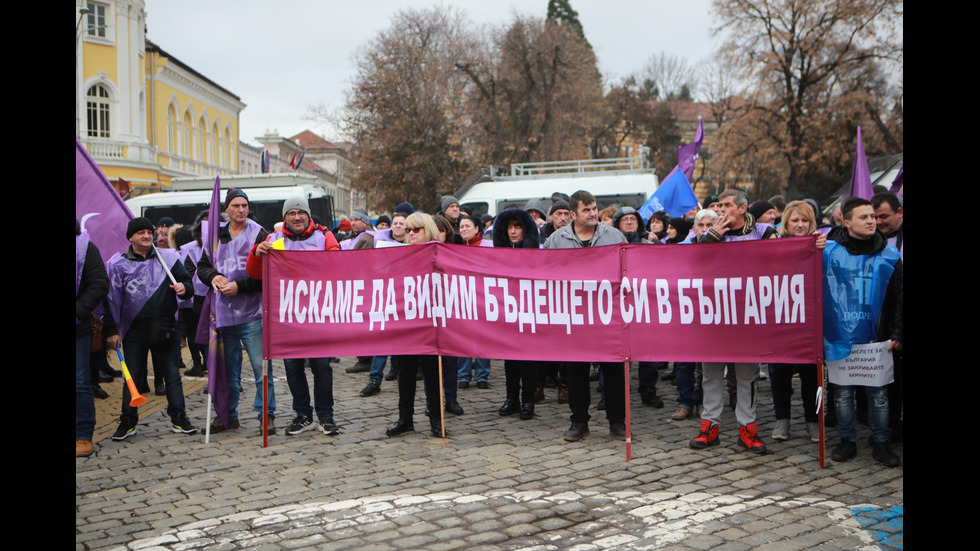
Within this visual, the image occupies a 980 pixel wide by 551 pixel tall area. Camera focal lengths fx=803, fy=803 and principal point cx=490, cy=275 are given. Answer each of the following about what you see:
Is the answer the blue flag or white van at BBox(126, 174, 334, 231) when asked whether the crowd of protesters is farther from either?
white van at BBox(126, 174, 334, 231)

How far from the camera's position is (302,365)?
721 centimetres

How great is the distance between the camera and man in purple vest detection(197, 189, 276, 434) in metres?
7.20

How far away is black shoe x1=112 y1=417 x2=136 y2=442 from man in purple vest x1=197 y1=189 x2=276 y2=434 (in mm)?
692

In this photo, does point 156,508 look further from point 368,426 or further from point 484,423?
point 484,423

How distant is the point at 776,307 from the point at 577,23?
72.6 m

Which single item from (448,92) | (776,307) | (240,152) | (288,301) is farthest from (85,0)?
(776,307)

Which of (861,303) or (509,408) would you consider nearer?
(861,303)

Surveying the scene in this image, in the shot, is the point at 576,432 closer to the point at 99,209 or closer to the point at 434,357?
the point at 434,357

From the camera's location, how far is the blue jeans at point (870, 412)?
19.6 ft

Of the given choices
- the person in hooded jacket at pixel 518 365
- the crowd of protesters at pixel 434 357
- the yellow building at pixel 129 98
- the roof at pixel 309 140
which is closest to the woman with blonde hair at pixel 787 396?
the crowd of protesters at pixel 434 357

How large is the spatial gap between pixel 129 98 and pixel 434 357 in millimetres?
43581

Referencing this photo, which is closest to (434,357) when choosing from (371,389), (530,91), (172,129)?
(371,389)

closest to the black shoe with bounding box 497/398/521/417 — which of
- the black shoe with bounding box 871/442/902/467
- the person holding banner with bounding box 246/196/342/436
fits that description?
the person holding banner with bounding box 246/196/342/436
